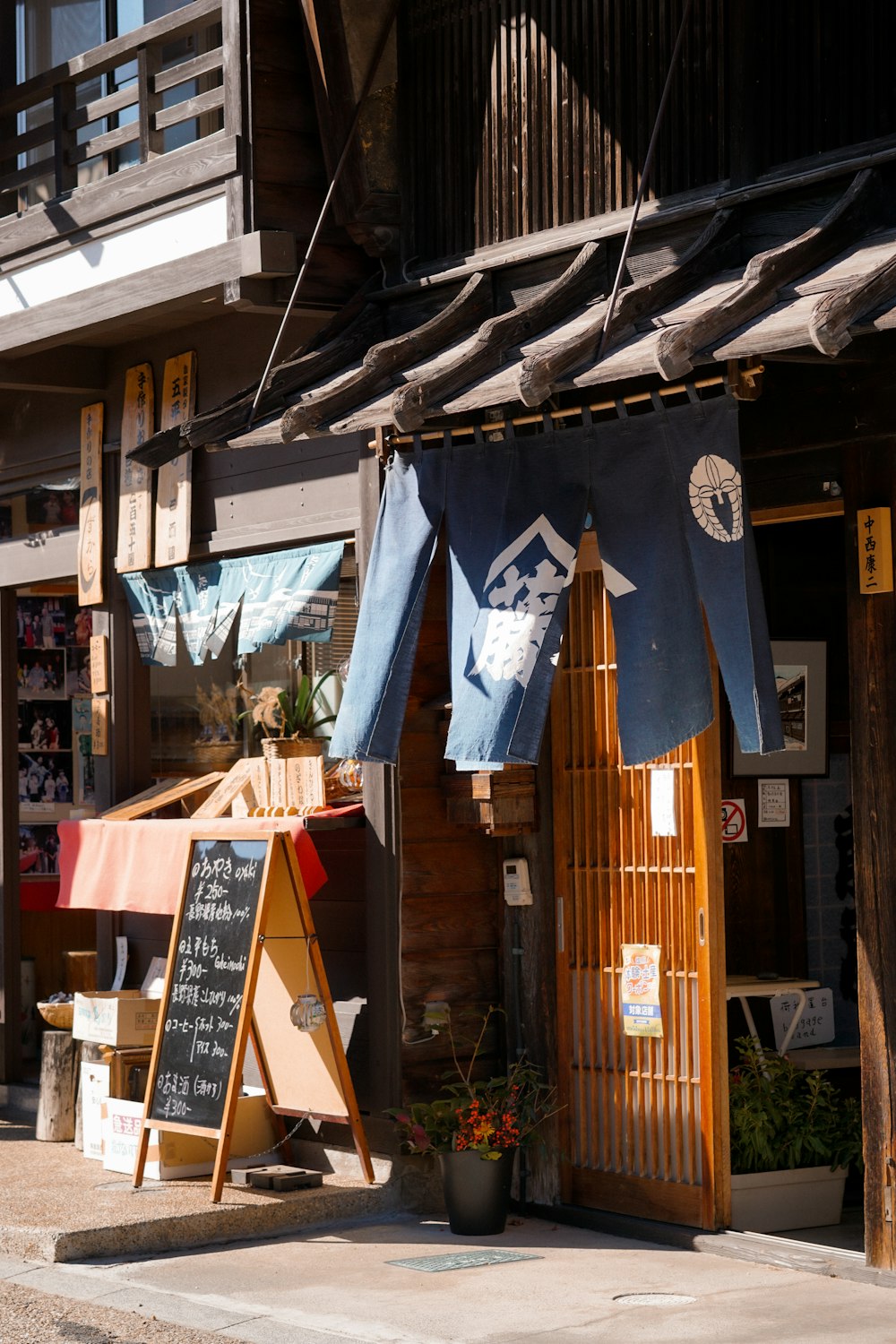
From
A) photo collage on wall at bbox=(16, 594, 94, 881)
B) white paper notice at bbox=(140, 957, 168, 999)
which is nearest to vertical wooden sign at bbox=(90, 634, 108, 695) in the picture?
white paper notice at bbox=(140, 957, 168, 999)

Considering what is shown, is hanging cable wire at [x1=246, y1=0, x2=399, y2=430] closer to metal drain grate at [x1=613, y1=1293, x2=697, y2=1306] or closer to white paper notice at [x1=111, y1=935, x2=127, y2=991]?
white paper notice at [x1=111, y1=935, x2=127, y2=991]

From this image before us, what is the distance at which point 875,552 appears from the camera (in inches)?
284

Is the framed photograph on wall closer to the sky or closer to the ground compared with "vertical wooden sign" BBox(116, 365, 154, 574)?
closer to the ground

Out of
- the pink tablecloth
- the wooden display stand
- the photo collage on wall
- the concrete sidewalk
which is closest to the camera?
the concrete sidewalk

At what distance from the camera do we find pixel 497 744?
293 inches

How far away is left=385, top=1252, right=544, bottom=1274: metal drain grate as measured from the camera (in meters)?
7.63

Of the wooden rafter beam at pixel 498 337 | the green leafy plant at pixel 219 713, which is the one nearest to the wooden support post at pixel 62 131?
the green leafy plant at pixel 219 713

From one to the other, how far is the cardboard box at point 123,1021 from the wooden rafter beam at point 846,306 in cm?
548

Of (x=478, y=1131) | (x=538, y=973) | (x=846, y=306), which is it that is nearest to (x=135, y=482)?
(x=538, y=973)

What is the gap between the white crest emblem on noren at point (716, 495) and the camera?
275 inches

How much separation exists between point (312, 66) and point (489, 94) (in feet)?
3.09

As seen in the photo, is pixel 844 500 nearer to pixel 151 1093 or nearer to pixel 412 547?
pixel 412 547

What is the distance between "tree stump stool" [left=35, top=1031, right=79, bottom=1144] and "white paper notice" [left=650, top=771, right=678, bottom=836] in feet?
12.9

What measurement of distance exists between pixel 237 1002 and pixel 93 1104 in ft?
5.44
